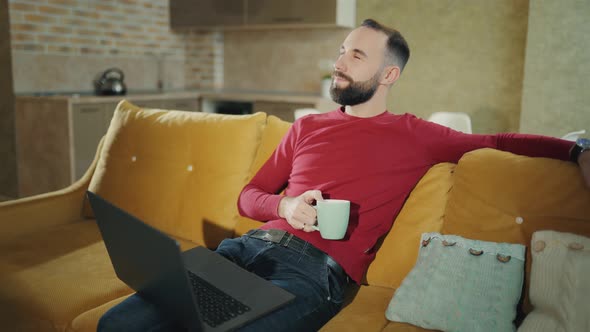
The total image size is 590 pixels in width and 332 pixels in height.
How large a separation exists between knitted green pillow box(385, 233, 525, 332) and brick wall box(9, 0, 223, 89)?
4.07 meters

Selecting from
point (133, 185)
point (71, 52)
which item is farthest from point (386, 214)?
point (71, 52)

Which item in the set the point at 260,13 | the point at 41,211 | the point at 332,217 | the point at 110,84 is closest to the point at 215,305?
the point at 332,217

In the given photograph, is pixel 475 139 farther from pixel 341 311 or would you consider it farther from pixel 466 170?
pixel 341 311

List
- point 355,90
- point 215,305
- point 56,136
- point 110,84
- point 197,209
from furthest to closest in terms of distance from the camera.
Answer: point 110,84, point 56,136, point 197,209, point 355,90, point 215,305

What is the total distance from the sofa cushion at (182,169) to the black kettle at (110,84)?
2.35 meters

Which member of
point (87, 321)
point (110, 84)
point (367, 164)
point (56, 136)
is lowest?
point (87, 321)

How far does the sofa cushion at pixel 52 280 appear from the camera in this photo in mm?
1558

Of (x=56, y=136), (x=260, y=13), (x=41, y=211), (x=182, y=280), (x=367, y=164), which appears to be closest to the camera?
(x=182, y=280)

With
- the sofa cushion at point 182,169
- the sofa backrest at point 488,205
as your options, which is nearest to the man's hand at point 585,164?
the sofa backrest at point 488,205

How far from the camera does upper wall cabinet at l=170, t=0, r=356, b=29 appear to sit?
4.57m

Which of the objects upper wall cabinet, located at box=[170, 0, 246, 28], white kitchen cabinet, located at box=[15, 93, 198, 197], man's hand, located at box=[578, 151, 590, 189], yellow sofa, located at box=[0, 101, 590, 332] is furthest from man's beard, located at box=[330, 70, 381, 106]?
upper wall cabinet, located at box=[170, 0, 246, 28]

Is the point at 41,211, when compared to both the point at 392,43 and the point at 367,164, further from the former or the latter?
the point at 392,43

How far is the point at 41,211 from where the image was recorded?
2.16 meters

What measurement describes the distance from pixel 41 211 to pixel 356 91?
1430mm
